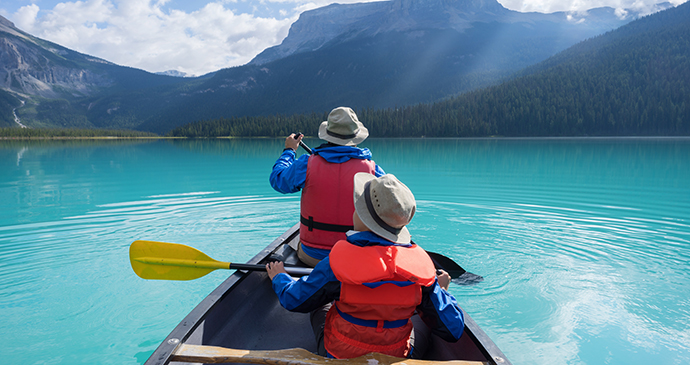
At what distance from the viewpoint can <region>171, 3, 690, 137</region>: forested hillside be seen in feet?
305

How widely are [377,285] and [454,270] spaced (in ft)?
12.5

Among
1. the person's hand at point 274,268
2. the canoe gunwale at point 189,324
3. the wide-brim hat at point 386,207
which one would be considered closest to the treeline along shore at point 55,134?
the canoe gunwale at point 189,324

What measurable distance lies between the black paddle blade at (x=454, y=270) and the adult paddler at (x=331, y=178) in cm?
208

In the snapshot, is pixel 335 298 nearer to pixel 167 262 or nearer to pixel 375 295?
pixel 375 295

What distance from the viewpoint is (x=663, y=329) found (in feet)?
16.6

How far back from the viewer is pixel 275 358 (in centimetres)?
277

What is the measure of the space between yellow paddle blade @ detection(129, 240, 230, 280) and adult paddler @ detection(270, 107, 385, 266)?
4.18 feet

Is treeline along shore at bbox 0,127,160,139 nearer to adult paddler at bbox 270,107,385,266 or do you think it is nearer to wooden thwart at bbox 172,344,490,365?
adult paddler at bbox 270,107,385,266

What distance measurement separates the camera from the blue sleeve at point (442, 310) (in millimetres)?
2695

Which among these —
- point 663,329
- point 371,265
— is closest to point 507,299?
point 663,329

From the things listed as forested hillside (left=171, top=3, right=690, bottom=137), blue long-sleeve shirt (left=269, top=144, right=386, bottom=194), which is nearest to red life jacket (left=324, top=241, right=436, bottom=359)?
blue long-sleeve shirt (left=269, top=144, right=386, bottom=194)

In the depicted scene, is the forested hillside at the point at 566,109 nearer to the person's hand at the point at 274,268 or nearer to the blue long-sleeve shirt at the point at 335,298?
the person's hand at the point at 274,268

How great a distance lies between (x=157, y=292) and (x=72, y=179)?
54.5 feet

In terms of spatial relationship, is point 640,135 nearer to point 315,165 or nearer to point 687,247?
point 687,247
